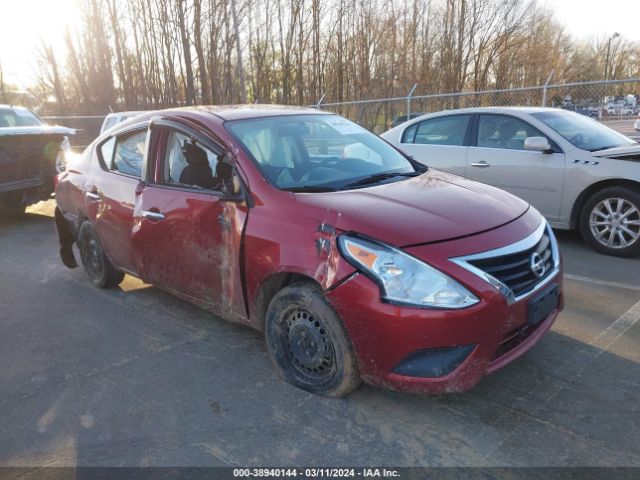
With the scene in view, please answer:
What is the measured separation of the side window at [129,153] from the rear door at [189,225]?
0.26 metres

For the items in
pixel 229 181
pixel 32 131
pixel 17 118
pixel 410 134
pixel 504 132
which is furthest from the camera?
pixel 17 118

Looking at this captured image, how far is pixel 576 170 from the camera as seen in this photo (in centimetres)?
564

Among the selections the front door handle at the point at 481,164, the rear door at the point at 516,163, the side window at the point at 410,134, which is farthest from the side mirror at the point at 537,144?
the side window at the point at 410,134

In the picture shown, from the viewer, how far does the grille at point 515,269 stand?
263cm

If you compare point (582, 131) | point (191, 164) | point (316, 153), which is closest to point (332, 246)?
point (316, 153)

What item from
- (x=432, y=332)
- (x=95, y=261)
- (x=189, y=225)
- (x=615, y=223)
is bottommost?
(x=95, y=261)

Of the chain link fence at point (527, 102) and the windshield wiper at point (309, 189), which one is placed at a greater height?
the chain link fence at point (527, 102)

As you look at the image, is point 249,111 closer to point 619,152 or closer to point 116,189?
point 116,189

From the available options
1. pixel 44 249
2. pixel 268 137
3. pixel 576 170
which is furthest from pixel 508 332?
pixel 44 249

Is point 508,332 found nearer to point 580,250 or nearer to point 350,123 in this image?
point 350,123

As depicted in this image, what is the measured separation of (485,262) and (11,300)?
4.49m

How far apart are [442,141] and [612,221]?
2.31 metres

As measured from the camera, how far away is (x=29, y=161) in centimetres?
826

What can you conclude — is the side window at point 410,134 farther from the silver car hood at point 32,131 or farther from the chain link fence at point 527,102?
the silver car hood at point 32,131
